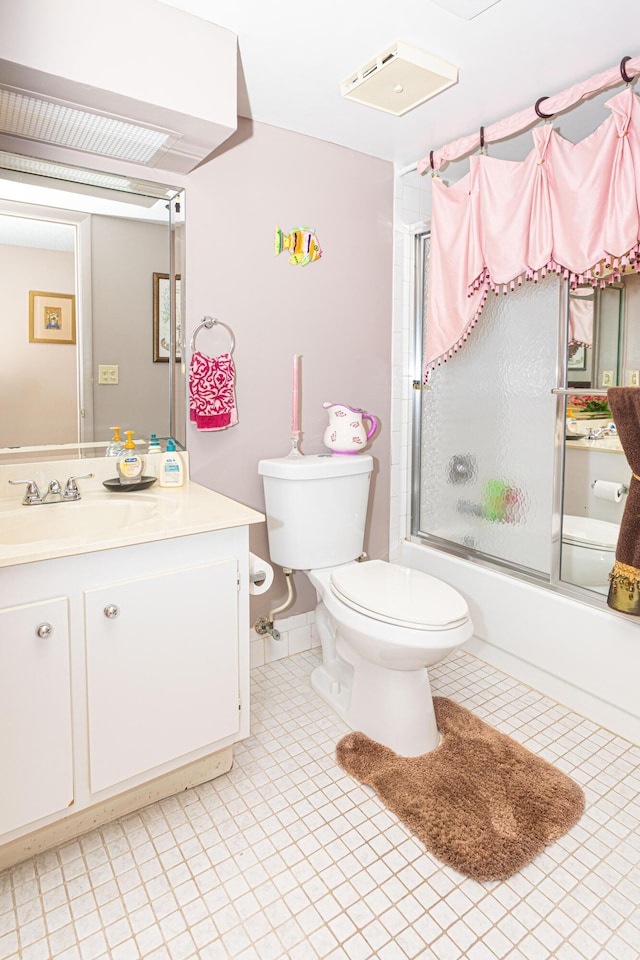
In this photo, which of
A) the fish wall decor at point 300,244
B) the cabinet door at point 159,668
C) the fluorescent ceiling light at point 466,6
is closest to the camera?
the cabinet door at point 159,668

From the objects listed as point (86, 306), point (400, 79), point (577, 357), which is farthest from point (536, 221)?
point (86, 306)

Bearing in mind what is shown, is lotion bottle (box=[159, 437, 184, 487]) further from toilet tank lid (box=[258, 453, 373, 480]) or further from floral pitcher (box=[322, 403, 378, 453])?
floral pitcher (box=[322, 403, 378, 453])

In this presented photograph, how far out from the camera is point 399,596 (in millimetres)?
1831

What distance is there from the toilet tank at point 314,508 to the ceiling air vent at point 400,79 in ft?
4.01

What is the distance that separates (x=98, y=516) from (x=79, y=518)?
0.18 feet

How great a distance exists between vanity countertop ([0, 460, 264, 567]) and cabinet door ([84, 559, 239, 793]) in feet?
0.41

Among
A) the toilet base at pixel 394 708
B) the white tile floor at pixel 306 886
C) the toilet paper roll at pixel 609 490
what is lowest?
the white tile floor at pixel 306 886

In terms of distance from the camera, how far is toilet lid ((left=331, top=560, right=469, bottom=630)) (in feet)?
5.56

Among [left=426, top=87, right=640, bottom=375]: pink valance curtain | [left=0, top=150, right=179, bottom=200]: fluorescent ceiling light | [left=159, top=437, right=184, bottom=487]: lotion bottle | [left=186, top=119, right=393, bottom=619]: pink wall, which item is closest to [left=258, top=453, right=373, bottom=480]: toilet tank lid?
[left=186, top=119, right=393, bottom=619]: pink wall

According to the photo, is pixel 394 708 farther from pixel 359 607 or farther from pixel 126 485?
pixel 126 485

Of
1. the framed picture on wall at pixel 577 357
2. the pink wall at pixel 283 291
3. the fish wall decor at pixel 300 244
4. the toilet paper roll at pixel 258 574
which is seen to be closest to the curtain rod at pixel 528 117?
the pink wall at pixel 283 291

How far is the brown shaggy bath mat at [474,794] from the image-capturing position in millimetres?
1451

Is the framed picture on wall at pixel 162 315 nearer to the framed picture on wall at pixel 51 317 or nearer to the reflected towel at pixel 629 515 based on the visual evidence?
the framed picture on wall at pixel 51 317

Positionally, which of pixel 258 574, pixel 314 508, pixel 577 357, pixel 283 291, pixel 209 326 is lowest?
pixel 258 574
